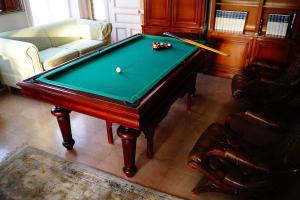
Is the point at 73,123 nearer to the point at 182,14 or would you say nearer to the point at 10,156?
the point at 10,156

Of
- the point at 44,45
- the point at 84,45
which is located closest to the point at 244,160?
the point at 84,45

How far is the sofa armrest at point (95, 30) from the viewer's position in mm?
4594

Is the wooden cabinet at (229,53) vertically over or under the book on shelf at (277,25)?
under

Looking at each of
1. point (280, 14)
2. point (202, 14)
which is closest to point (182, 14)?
point (202, 14)

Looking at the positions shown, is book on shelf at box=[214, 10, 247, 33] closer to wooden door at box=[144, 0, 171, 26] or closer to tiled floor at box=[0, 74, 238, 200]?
wooden door at box=[144, 0, 171, 26]

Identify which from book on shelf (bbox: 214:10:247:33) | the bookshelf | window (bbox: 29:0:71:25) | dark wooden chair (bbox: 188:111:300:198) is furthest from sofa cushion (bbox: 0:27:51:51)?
dark wooden chair (bbox: 188:111:300:198)

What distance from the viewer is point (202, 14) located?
12.8ft

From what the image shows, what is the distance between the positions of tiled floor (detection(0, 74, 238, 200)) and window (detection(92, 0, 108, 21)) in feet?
8.95

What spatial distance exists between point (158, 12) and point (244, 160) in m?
3.21

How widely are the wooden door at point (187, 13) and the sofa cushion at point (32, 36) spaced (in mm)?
2192

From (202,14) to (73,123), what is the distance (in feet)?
8.45

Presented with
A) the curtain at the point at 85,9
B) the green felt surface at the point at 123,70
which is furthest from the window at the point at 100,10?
the green felt surface at the point at 123,70

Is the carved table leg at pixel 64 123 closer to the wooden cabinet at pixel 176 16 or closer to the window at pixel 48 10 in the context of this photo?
the wooden cabinet at pixel 176 16

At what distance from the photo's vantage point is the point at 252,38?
3.77 metres
